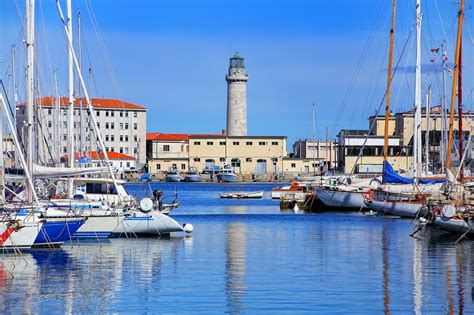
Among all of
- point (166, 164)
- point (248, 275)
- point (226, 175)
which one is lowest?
Result: point (248, 275)

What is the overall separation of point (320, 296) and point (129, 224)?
55.7ft

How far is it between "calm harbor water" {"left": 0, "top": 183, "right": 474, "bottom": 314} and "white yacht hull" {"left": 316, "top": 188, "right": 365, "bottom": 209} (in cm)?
2003

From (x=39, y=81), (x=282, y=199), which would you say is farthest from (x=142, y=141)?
(x=39, y=81)

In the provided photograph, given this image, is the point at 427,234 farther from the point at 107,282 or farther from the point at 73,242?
the point at 107,282

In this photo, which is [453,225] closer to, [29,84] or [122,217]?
[122,217]

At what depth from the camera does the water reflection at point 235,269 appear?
25750mm

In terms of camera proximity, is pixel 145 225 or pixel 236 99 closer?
pixel 145 225

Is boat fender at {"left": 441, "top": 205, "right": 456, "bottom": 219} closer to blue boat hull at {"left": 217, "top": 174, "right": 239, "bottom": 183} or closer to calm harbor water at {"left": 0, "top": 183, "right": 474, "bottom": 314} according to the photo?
calm harbor water at {"left": 0, "top": 183, "right": 474, "bottom": 314}

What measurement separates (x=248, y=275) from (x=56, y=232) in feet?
29.3

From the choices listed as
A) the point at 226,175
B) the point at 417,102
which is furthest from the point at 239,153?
the point at 417,102

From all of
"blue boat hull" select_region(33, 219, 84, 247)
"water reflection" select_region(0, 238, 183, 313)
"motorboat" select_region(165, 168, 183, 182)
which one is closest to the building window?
"motorboat" select_region(165, 168, 183, 182)

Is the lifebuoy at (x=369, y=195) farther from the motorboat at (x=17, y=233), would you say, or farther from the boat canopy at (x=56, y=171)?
the motorboat at (x=17, y=233)

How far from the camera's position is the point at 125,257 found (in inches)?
1431

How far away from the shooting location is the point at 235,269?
32.9m
